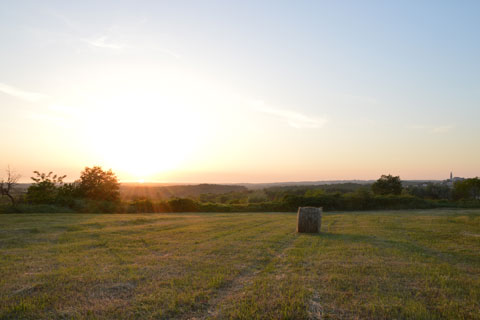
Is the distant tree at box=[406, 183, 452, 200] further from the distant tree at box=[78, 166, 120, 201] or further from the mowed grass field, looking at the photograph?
the mowed grass field

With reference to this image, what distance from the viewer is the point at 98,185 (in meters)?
40.2

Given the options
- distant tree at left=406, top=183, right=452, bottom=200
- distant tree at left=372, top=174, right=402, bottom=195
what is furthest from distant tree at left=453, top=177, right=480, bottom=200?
distant tree at left=372, top=174, right=402, bottom=195

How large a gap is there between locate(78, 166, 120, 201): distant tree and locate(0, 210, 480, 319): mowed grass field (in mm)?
28847

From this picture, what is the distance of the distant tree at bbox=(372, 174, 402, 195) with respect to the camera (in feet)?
185

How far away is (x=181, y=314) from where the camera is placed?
5301mm

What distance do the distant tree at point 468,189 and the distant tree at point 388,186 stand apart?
435 inches

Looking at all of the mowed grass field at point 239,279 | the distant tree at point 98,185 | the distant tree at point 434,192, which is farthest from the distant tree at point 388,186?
the mowed grass field at point 239,279

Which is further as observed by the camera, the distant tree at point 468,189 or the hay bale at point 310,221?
the distant tree at point 468,189

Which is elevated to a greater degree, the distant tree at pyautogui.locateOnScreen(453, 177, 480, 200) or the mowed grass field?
the distant tree at pyautogui.locateOnScreen(453, 177, 480, 200)

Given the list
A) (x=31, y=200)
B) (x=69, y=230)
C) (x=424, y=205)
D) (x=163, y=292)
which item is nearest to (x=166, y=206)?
(x=31, y=200)

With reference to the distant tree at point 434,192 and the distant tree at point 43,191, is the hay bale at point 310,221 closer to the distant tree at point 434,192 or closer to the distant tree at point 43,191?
the distant tree at point 43,191

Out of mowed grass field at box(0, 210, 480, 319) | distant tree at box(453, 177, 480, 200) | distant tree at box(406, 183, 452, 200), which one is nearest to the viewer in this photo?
mowed grass field at box(0, 210, 480, 319)

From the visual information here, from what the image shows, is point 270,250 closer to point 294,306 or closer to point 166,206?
point 294,306

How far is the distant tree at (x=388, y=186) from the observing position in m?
56.5
